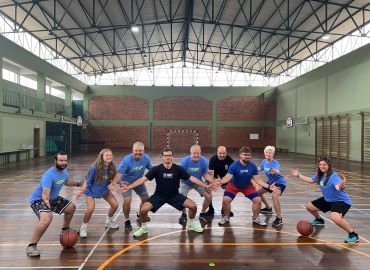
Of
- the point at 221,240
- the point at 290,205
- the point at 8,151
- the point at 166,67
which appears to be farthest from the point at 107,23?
the point at 221,240

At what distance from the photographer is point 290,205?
852 centimetres

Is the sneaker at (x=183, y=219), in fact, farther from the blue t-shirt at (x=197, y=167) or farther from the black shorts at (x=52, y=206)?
the black shorts at (x=52, y=206)

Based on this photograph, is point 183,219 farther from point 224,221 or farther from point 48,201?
point 48,201

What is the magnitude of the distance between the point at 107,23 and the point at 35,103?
26.1 ft

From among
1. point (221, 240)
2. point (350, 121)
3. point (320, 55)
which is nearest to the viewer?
point (221, 240)

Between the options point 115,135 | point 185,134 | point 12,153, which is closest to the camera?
point 12,153

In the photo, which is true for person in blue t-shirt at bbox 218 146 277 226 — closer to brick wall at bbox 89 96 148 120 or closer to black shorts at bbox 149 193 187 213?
black shorts at bbox 149 193 187 213

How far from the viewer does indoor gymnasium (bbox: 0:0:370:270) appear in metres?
5.39

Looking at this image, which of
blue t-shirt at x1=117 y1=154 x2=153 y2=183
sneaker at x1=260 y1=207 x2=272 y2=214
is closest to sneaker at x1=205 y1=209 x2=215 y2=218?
sneaker at x1=260 y1=207 x2=272 y2=214

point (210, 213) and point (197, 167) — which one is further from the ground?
point (197, 167)

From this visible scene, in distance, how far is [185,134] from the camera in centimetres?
3669

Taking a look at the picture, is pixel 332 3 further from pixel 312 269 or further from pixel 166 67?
pixel 166 67

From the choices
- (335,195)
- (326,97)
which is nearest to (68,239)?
(335,195)

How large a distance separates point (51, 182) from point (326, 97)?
24.6m
